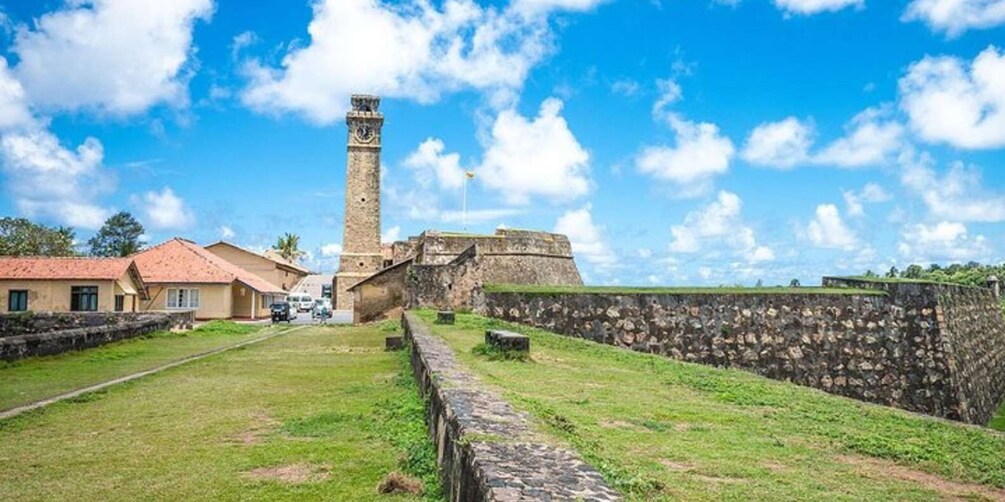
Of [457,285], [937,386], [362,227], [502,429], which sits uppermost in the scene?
[362,227]

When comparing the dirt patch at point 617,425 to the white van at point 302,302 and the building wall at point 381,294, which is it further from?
the white van at point 302,302

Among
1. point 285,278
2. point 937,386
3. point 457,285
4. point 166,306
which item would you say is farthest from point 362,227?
point 937,386

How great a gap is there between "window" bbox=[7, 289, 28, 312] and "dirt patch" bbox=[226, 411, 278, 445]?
3730 cm

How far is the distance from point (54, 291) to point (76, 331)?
24.5 metres

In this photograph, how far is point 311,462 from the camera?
661 cm

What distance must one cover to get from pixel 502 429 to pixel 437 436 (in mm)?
1472

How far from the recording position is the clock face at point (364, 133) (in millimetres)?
62531

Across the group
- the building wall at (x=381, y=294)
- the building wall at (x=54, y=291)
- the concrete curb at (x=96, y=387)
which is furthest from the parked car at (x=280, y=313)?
the concrete curb at (x=96, y=387)

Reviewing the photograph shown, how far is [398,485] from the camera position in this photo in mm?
5605

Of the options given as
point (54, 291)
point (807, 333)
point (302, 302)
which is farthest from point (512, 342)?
point (302, 302)

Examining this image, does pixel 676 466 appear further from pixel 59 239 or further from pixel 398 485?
pixel 59 239

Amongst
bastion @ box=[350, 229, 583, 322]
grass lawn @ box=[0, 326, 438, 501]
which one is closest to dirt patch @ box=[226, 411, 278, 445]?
grass lawn @ box=[0, 326, 438, 501]

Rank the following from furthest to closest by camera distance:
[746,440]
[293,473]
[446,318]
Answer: [446,318] < [746,440] < [293,473]

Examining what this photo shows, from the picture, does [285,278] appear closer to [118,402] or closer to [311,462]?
[118,402]
